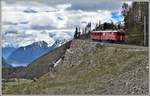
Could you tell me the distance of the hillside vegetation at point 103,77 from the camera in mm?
10016

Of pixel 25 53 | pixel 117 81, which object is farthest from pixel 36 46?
pixel 117 81

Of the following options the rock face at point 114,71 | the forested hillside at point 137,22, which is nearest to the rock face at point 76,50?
the rock face at point 114,71

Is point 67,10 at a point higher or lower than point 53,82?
higher

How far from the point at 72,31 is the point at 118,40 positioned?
0.40 m

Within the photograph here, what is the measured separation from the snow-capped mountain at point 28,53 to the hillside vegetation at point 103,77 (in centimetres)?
18

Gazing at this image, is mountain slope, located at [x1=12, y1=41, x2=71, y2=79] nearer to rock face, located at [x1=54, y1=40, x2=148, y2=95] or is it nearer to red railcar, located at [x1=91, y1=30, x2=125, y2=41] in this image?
rock face, located at [x1=54, y1=40, x2=148, y2=95]

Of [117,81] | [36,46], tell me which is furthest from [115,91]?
[36,46]

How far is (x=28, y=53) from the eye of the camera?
9.99m

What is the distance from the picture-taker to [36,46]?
998 centimetres

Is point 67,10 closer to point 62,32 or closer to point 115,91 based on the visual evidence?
point 62,32

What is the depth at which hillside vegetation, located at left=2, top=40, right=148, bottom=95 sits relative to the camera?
1002 centimetres

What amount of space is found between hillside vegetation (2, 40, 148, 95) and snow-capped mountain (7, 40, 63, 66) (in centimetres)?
18

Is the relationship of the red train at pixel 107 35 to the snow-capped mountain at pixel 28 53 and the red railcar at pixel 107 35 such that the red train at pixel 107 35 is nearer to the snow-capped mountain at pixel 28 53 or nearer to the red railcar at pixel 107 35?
the red railcar at pixel 107 35

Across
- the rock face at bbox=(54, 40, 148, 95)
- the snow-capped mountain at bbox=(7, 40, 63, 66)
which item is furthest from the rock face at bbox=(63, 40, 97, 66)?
the snow-capped mountain at bbox=(7, 40, 63, 66)
